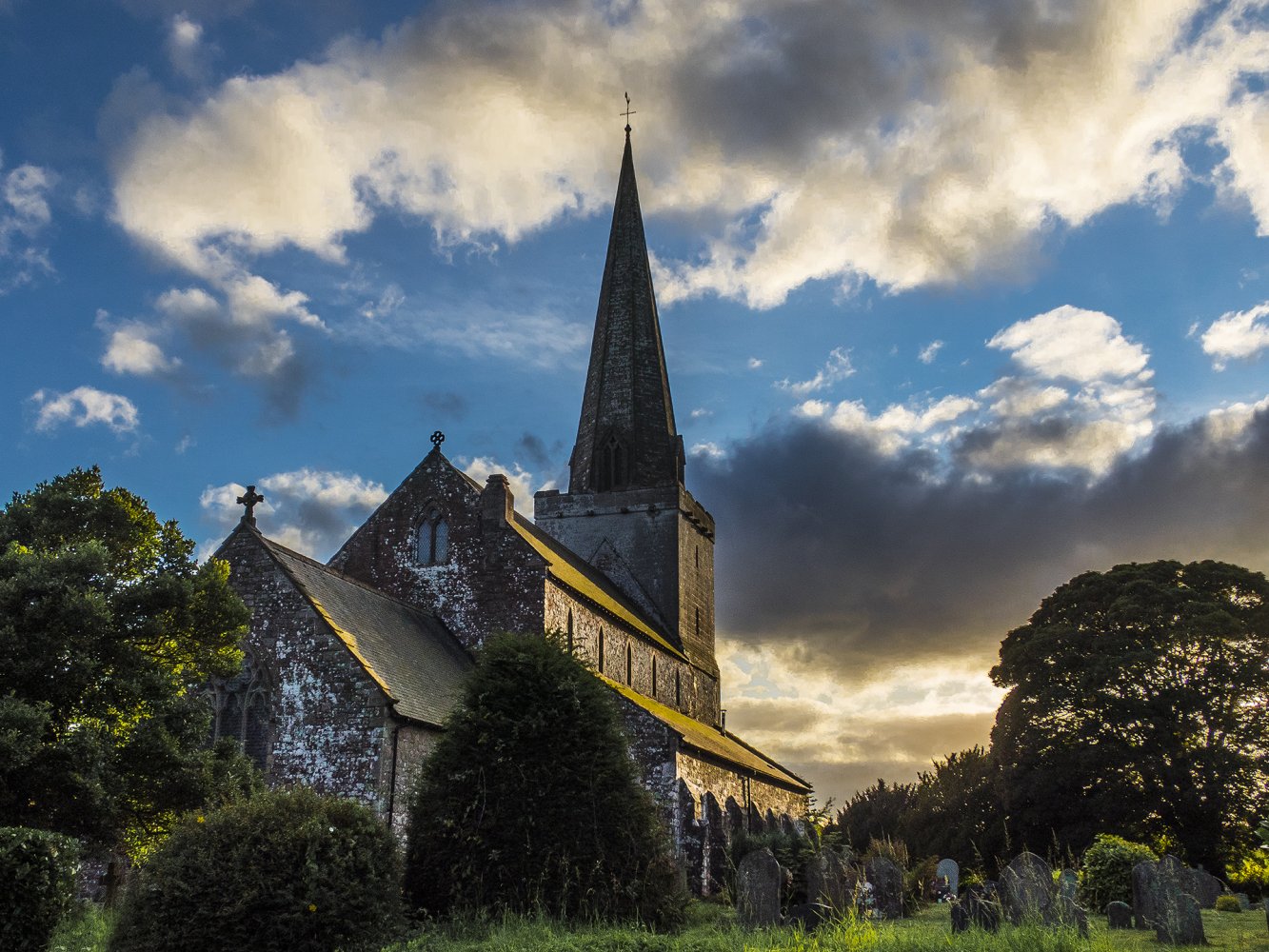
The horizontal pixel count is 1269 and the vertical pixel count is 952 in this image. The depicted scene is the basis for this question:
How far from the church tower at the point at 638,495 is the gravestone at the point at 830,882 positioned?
22.9 meters

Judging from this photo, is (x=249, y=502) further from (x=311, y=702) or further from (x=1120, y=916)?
(x=1120, y=916)

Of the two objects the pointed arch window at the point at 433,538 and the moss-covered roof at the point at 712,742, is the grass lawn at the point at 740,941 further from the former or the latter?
the pointed arch window at the point at 433,538

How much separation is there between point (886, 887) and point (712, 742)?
1340 centimetres

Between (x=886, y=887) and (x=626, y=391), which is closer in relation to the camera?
(x=886, y=887)

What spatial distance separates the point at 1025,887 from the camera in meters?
12.7

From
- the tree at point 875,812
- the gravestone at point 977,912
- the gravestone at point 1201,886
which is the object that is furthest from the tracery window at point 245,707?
the tree at point 875,812

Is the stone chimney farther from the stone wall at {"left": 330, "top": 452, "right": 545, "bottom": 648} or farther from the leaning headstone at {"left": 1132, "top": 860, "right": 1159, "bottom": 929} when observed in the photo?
the leaning headstone at {"left": 1132, "top": 860, "right": 1159, "bottom": 929}

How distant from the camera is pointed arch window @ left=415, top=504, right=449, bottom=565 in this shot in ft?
92.5

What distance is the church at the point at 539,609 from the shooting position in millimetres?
20484

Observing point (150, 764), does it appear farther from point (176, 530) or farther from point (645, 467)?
point (645, 467)

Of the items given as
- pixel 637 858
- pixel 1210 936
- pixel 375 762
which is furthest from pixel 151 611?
pixel 1210 936

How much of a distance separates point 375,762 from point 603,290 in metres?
30.6

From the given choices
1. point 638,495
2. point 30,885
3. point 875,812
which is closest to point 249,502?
point 30,885

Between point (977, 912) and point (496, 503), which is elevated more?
point (496, 503)
